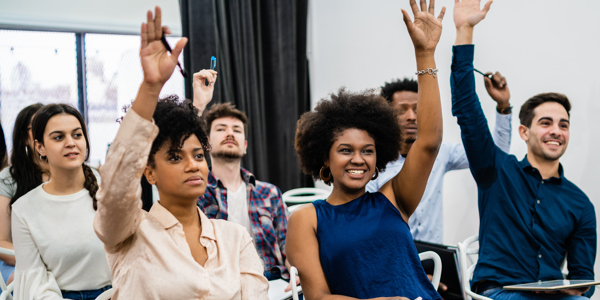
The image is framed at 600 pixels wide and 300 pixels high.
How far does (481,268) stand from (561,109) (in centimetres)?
80

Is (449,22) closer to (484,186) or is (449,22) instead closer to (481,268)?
(484,186)

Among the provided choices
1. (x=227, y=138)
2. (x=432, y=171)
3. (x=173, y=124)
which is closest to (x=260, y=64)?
(x=227, y=138)

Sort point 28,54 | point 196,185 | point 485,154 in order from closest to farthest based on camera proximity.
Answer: point 196,185
point 485,154
point 28,54

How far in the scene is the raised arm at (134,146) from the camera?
3.30ft

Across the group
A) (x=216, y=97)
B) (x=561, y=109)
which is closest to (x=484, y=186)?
(x=561, y=109)

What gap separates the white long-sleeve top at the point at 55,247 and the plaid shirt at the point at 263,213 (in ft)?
2.44

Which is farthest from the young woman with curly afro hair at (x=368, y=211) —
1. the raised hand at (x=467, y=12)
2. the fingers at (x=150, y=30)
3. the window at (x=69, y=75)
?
the window at (x=69, y=75)

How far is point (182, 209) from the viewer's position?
130cm

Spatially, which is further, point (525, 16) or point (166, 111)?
point (525, 16)

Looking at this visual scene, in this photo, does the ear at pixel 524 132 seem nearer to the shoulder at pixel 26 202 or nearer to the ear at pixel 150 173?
the ear at pixel 150 173

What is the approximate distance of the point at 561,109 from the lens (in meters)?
2.12

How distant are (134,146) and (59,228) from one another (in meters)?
0.95

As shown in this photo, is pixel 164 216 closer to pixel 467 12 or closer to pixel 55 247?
pixel 55 247

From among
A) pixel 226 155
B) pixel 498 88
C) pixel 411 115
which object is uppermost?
pixel 498 88
